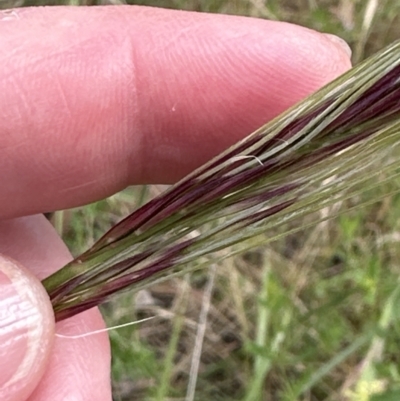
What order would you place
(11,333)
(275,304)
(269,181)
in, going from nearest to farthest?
1. (269,181)
2. (11,333)
3. (275,304)

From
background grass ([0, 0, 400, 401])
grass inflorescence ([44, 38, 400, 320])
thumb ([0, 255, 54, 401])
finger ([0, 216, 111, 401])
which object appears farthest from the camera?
background grass ([0, 0, 400, 401])

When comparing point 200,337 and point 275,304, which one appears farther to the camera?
point 200,337

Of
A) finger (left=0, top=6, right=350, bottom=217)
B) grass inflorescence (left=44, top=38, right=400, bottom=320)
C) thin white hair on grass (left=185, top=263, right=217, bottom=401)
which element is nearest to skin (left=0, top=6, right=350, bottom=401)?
finger (left=0, top=6, right=350, bottom=217)

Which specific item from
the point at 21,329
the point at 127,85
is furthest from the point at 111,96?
the point at 21,329

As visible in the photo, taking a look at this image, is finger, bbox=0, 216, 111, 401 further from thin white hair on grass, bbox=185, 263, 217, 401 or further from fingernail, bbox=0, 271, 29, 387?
thin white hair on grass, bbox=185, 263, 217, 401

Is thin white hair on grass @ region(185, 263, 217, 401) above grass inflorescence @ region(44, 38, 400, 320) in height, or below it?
below

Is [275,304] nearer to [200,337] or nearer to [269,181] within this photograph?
[200,337]

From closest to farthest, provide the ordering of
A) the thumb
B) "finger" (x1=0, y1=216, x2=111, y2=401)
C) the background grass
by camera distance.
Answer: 1. the thumb
2. "finger" (x1=0, y1=216, x2=111, y2=401)
3. the background grass

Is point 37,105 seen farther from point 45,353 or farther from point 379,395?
point 379,395
